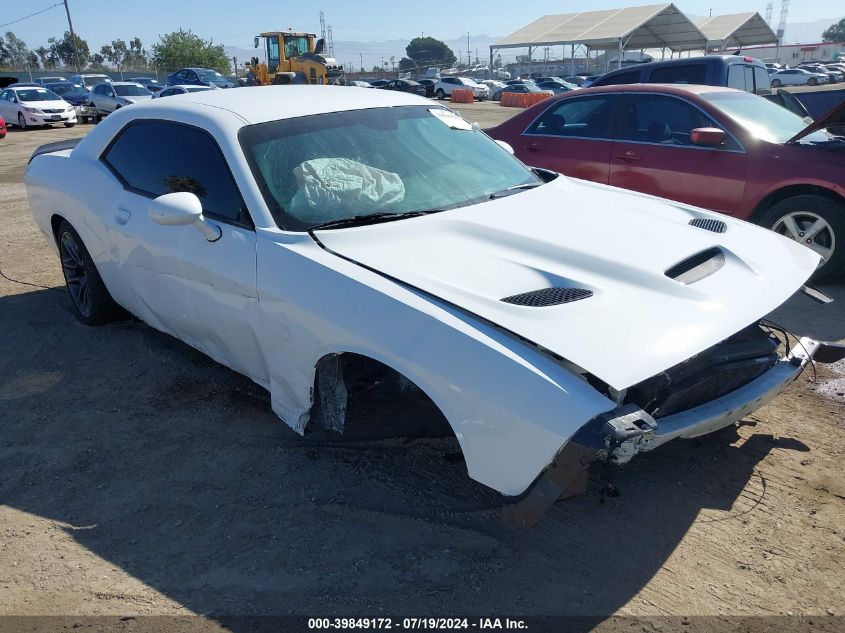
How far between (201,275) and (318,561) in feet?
4.69

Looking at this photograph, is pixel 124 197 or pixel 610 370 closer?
pixel 610 370

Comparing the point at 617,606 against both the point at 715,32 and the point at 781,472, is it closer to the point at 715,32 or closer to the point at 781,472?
the point at 781,472

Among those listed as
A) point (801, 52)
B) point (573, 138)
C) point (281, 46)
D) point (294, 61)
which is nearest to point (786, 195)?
point (573, 138)

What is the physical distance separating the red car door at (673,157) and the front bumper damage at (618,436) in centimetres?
335

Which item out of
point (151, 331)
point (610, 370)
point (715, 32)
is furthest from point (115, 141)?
point (715, 32)

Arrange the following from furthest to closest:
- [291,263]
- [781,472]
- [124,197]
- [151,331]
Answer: [151,331]
[124,197]
[781,472]
[291,263]

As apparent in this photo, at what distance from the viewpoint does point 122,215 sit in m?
3.82

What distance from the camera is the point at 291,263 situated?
9.16ft

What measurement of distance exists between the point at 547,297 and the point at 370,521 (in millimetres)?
1154

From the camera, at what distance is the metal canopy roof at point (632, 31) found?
32469 millimetres

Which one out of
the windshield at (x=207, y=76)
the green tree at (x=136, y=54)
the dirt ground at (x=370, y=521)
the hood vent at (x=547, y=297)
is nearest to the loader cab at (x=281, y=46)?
the windshield at (x=207, y=76)

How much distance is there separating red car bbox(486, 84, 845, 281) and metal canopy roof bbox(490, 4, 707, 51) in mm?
28502

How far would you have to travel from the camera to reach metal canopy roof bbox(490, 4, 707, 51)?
32.5m

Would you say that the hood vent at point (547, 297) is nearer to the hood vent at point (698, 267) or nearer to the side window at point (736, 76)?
the hood vent at point (698, 267)
